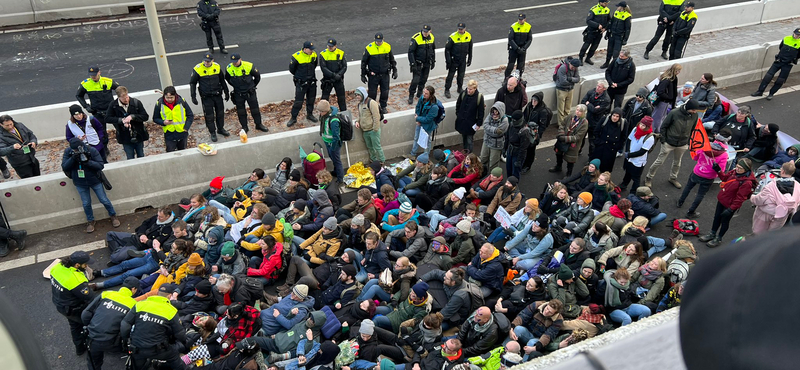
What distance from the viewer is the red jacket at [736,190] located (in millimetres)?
9305

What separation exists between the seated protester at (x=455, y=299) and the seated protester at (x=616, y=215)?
8.65ft

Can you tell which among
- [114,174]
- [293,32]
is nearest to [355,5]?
[293,32]

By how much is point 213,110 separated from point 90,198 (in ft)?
9.76

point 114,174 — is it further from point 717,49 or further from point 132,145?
point 717,49

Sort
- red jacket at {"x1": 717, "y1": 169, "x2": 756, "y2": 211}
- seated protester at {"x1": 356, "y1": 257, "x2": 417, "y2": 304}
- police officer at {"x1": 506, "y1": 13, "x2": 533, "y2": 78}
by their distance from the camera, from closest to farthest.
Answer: seated protester at {"x1": 356, "y1": 257, "x2": 417, "y2": 304} → red jacket at {"x1": 717, "y1": 169, "x2": 756, "y2": 211} → police officer at {"x1": 506, "y1": 13, "x2": 533, "y2": 78}

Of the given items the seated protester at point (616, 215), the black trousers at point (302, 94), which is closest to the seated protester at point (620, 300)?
the seated protester at point (616, 215)

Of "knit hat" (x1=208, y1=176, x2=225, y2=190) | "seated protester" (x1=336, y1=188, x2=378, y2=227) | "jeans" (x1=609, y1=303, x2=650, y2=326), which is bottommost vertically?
"jeans" (x1=609, y1=303, x2=650, y2=326)

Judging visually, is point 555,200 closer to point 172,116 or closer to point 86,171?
point 172,116

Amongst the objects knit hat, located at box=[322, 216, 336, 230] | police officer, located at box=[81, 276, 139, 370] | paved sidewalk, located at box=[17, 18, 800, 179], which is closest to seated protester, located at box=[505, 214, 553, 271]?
knit hat, located at box=[322, 216, 336, 230]

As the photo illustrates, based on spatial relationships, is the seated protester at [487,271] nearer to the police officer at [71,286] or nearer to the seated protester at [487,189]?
the seated protester at [487,189]

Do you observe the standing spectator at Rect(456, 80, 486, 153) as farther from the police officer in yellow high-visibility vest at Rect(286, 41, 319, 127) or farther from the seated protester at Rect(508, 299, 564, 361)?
the seated protester at Rect(508, 299, 564, 361)

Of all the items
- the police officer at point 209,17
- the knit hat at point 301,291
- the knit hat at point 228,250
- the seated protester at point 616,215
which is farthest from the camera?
the police officer at point 209,17

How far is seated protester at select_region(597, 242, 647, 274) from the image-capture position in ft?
27.6

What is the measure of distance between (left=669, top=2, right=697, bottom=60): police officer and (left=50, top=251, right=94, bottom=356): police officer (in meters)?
14.3
